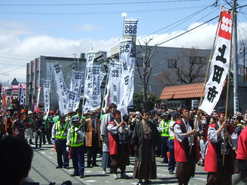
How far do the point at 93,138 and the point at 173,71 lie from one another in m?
36.6

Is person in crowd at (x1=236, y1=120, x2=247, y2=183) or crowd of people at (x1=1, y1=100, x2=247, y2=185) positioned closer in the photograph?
person in crowd at (x1=236, y1=120, x2=247, y2=183)

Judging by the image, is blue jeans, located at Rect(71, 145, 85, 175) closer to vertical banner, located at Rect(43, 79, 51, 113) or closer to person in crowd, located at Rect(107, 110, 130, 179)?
person in crowd, located at Rect(107, 110, 130, 179)

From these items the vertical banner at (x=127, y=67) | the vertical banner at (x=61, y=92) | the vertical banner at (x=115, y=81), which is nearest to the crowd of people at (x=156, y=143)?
the vertical banner at (x=115, y=81)

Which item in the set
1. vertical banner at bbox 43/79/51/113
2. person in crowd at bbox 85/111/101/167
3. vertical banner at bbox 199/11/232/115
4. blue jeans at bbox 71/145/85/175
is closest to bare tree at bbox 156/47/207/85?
vertical banner at bbox 43/79/51/113

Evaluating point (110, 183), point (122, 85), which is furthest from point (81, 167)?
point (122, 85)

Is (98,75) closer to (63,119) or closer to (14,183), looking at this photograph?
(63,119)

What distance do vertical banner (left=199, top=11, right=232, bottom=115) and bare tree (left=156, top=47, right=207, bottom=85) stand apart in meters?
37.7

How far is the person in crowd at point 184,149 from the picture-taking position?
8.50 m

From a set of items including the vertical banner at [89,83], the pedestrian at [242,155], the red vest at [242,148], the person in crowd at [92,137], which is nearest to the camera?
the pedestrian at [242,155]

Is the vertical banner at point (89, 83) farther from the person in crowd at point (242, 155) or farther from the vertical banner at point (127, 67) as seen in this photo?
the person in crowd at point (242, 155)

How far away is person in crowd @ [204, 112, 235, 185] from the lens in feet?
24.3

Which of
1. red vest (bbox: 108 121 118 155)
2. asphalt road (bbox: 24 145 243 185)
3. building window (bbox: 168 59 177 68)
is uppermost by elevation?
building window (bbox: 168 59 177 68)

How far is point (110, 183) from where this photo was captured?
33.2 ft

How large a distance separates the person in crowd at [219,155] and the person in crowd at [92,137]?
259 inches
